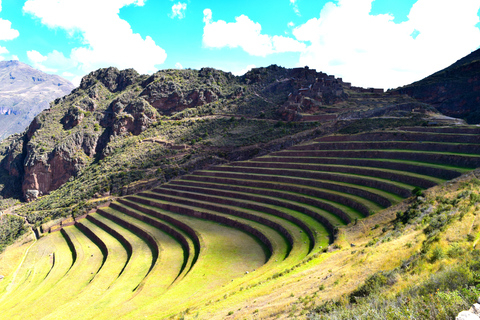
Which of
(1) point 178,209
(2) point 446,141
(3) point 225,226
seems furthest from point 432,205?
(1) point 178,209

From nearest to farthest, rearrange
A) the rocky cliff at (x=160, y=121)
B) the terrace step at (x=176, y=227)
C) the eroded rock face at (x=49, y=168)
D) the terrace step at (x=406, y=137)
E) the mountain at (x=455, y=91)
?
the terrace step at (x=176, y=227) < the terrace step at (x=406, y=137) < the mountain at (x=455, y=91) < the rocky cliff at (x=160, y=121) < the eroded rock face at (x=49, y=168)

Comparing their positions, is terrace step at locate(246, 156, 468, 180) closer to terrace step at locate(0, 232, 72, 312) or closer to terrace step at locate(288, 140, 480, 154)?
terrace step at locate(288, 140, 480, 154)

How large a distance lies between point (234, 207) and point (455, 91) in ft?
186

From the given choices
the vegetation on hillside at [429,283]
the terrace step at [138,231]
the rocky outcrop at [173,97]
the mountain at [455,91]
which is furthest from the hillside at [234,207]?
the mountain at [455,91]

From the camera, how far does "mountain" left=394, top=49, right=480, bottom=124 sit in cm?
5175

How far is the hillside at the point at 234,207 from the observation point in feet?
40.4

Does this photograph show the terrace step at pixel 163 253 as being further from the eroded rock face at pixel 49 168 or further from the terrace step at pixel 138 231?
the eroded rock face at pixel 49 168

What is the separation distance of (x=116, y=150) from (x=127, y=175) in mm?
17891

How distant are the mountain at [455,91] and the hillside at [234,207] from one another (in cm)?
902

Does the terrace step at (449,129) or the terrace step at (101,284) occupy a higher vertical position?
the terrace step at (449,129)

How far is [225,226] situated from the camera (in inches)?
1030

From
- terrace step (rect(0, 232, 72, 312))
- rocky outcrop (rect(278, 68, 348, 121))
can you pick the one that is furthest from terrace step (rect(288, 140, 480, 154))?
terrace step (rect(0, 232, 72, 312))

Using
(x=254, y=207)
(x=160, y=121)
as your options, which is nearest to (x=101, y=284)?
(x=254, y=207)

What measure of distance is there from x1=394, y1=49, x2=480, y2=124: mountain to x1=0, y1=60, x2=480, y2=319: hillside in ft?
29.6
